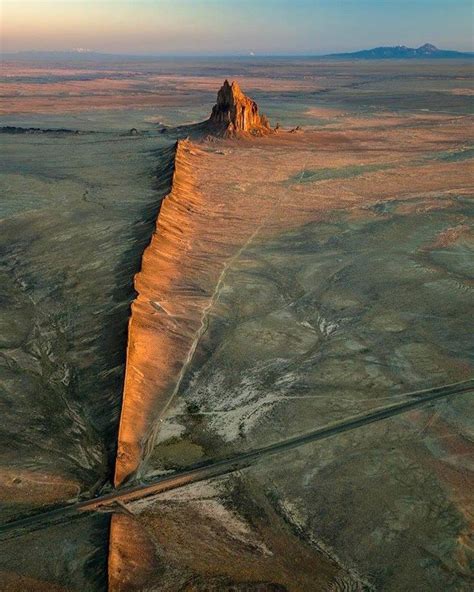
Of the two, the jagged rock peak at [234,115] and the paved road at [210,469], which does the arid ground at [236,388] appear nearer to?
the paved road at [210,469]

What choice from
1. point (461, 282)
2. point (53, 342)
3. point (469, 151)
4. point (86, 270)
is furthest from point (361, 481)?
point (469, 151)

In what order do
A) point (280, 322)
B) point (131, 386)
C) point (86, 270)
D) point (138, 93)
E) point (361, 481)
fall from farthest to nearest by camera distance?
point (138, 93) < point (86, 270) < point (280, 322) < point (131, 386) < point (361, 481)

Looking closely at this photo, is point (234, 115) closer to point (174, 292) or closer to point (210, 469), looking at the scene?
point (174, 292)

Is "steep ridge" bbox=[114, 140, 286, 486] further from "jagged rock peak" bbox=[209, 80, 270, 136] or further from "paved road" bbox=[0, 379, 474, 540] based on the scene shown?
"jagged rock peak" bbox=[209, 80, 270, 136]

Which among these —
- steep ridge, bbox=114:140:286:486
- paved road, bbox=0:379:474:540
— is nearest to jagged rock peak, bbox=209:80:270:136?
steep ridge, bbox=114:140:286:486

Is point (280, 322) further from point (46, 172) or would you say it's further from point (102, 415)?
point (46, 172)

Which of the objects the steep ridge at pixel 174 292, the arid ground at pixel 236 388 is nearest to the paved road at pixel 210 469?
the arid ground at pixel 236 388
